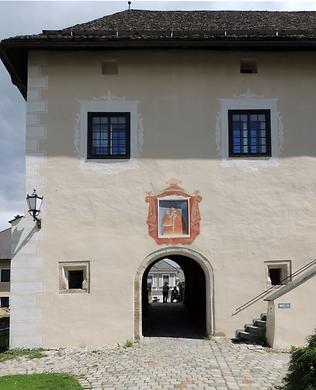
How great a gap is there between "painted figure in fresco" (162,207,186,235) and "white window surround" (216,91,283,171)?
5.82ft

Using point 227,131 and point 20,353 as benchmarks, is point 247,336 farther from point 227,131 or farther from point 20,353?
point 20,353

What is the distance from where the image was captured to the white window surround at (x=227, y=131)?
45.4 ft

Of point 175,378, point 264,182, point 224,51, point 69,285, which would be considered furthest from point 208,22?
point 175,378

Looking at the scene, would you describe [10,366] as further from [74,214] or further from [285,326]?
[285,326]

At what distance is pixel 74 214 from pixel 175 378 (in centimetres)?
554

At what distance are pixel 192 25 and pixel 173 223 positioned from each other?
18.6 ft

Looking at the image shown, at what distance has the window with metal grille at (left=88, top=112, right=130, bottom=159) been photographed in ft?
45.4

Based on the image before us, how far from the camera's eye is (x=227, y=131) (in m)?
13.9

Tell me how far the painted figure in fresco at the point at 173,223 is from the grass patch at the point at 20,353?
4102 millimetres

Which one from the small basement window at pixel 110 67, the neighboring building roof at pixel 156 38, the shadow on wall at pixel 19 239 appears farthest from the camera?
the small basement window at pixel 110 67

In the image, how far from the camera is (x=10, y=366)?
1109 centimetres

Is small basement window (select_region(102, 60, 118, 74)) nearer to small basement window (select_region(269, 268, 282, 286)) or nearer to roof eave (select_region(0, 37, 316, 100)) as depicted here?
roof eave (select_region(0, 37, 316, 100))

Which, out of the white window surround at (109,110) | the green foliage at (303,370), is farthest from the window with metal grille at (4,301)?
the green foliage at (303,370)

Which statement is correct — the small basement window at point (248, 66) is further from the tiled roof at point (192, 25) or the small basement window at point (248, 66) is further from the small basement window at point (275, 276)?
the small basement window at point (275, 276)
